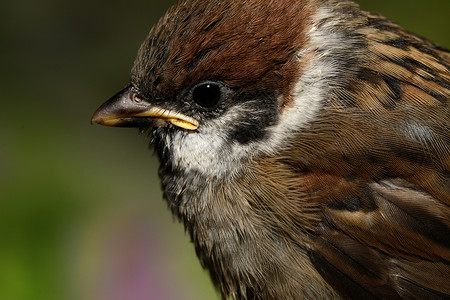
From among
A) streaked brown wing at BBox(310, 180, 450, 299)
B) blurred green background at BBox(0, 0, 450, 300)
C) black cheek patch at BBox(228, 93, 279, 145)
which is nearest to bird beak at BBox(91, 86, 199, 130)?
black cheek patch at BBox(228, 93, 279, 145)

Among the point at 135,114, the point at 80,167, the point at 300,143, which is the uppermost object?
the point at 135,114

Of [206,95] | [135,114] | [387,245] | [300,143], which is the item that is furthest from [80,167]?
[387,245]

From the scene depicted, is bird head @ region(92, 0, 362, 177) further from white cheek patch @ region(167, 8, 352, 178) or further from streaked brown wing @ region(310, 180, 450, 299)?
streaked brown wing @ region(310, 180, 450, 299)

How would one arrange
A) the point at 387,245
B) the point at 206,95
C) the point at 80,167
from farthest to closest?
the point at 80,167 → the point at 206,95 → the point at 387,245

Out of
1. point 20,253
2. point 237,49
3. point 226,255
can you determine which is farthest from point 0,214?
point 237,49

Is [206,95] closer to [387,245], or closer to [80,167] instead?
[387,245]

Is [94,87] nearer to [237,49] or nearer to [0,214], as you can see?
[0,214]

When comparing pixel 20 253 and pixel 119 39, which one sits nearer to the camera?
pixel 20 253
